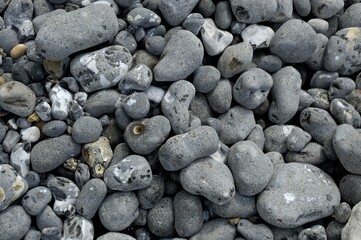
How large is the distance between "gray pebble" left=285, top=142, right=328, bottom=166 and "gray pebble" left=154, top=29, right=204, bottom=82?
477 millimetres

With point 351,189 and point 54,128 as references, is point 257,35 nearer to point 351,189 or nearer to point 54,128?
point 351,189

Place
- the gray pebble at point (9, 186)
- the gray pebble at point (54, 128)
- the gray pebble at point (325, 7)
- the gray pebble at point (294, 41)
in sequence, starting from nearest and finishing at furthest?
the gray pebble at point (9, 186) < the gray pebble at point (54, 128) < the gray pebble at point (294, 41) < the gray pebble at point (325, 7)

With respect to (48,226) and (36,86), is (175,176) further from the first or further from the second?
(36,86)

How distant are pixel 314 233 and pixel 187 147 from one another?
1.57ft

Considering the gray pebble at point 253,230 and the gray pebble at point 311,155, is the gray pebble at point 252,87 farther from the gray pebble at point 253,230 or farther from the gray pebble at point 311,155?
the gray pebble at point 253,230

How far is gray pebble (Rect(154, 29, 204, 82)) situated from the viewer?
5.03ft

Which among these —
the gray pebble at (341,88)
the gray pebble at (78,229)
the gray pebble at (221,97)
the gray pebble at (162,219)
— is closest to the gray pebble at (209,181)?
the gray pebble at (162,219)

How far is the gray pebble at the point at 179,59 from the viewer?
1533 mm

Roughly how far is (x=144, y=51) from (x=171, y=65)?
0.17 m

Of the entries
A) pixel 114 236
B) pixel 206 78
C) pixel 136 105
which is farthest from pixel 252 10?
pixel 114 236

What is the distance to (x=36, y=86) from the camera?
158 cm

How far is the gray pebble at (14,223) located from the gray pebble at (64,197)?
0.10 metres

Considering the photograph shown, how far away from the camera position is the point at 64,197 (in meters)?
1.48

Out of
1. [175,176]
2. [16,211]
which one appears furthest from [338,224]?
[16,211]
